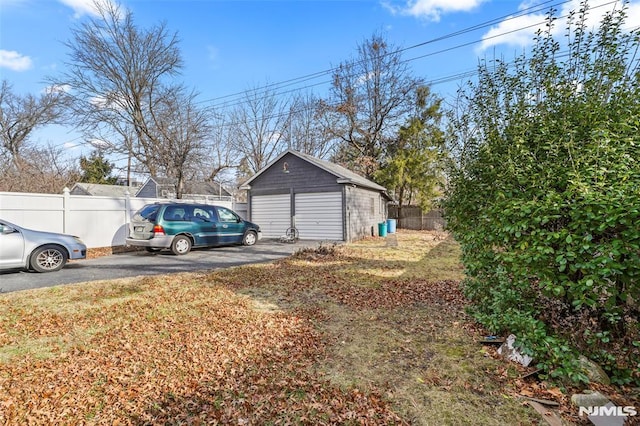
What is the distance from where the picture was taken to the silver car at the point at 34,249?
622 cm

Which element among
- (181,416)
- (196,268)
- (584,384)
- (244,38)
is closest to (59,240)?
(196,268)

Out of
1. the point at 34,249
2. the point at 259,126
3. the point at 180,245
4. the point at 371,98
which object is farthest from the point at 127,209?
the point at 259,126

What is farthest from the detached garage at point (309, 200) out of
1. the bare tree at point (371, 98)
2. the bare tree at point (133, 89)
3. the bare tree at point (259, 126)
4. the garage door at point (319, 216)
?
the bare tree at point (259, 126)

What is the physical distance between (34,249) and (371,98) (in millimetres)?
20665

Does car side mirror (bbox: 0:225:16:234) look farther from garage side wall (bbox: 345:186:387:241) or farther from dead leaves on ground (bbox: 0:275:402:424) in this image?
garage side wall (bbox: 345:186:387:241)

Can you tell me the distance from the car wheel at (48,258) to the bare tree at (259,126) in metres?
20.3

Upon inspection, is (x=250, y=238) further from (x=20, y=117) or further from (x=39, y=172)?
(x=20, y=117)

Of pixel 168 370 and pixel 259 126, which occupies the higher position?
pixel 259 126

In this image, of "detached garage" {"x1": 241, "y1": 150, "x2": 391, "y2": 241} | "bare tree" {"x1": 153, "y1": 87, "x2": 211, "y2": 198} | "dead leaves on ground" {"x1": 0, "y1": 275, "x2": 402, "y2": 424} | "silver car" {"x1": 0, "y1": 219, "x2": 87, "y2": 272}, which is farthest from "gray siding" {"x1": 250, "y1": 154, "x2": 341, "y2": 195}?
"dead leaves on ground" {"x1": 0, "y1": 275, "x2": 402, "y2": 424}

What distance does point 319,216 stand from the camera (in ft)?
44.5

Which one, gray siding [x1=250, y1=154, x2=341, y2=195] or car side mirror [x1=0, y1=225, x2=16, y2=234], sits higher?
gray siding [x1=250, y1=154, x2=341, y2=195]

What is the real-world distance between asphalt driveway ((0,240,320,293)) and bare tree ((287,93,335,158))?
1658 cm

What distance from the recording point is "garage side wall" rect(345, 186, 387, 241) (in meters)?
13.2

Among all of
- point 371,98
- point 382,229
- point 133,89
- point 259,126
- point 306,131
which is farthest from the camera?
point 259,126
